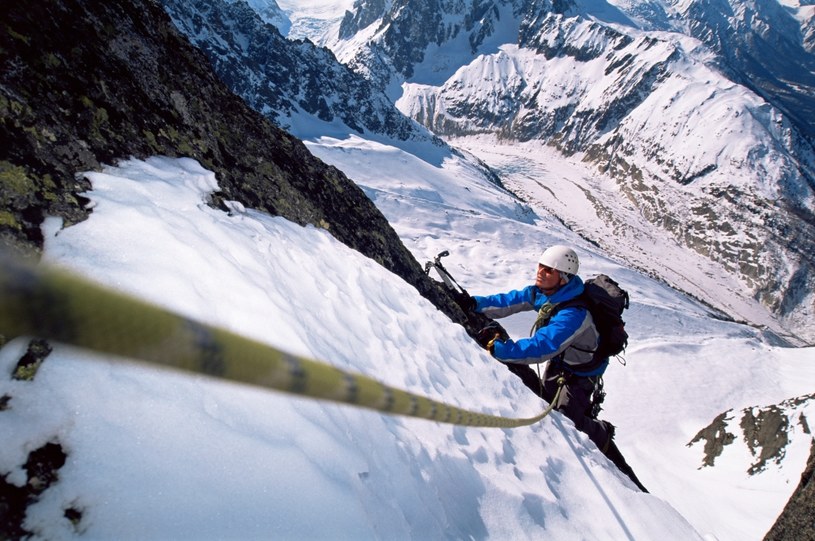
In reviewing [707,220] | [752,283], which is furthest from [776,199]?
[752,283]

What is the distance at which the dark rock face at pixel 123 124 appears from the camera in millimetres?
2799

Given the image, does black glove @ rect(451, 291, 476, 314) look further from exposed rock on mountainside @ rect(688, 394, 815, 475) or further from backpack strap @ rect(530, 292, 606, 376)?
exposed rock on mountainside @ rect(688, 394, 815, 475)

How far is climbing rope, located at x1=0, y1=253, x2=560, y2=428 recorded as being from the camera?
577 millimetres

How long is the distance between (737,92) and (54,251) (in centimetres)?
20476

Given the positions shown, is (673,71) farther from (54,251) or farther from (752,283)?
(54,251)

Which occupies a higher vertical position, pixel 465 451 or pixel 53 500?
pixel 53 500

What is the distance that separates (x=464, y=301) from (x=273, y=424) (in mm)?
6767

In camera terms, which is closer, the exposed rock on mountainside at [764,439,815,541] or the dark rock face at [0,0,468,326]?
the dark rock face at [0,0,468,326]


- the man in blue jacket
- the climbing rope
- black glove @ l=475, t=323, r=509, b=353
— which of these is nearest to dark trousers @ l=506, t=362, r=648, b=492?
the man in blue jacket

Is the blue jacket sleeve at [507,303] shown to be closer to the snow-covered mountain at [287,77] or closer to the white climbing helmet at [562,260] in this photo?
the white climbing helmet at [562,260]

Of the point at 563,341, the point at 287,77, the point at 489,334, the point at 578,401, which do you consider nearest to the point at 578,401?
the point at 578,401

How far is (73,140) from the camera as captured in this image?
133 inches

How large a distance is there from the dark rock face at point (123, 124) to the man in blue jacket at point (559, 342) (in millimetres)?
1364

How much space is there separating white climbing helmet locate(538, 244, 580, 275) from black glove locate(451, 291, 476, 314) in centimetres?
240
